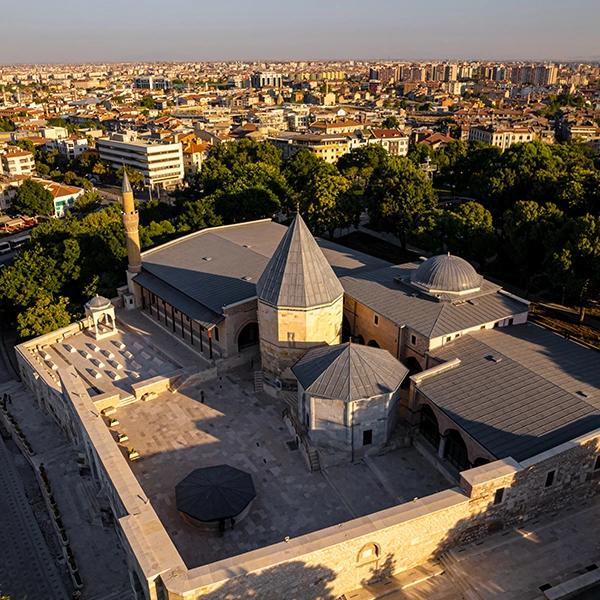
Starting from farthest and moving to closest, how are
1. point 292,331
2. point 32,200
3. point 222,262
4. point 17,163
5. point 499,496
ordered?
point 17,163
point 32,200
point 222,262
point 292,331
point 499,496

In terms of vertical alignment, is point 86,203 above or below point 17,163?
below

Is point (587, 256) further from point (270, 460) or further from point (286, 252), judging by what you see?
point (270, 460)

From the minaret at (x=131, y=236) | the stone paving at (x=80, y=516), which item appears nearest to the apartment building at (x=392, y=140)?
the minaret at (x=131, y=236)

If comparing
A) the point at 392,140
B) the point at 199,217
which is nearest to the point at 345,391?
the point at 199,217

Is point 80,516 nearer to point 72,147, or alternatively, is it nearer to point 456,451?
point 456,451

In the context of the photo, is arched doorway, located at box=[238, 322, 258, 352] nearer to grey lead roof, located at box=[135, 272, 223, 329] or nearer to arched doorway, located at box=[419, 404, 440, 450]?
grey lead roof, located at box=[135, 272, 223, 329]

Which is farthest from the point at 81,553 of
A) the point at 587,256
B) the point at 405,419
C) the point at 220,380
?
the point at 587,256
